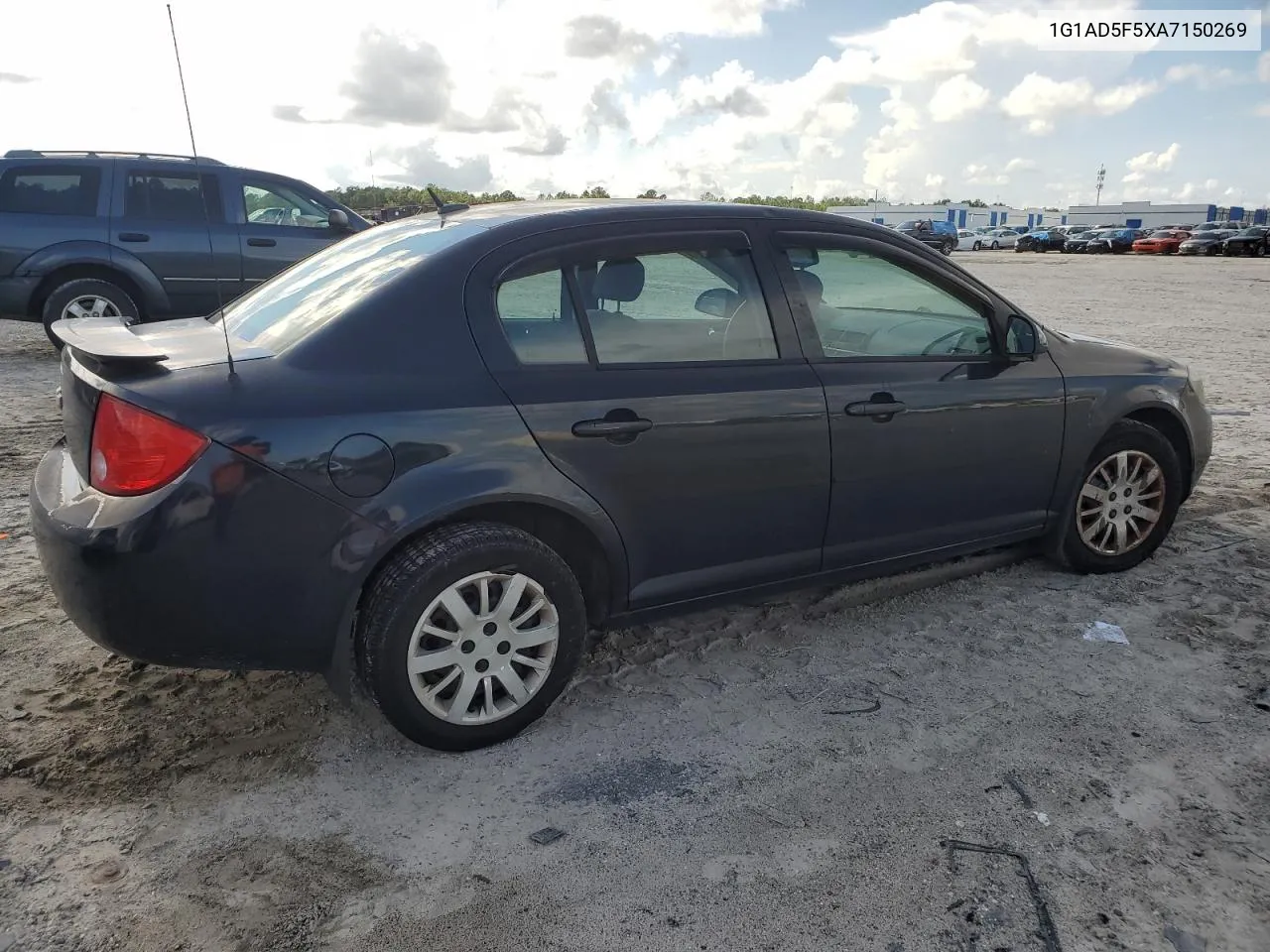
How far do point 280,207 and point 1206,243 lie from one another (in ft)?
139

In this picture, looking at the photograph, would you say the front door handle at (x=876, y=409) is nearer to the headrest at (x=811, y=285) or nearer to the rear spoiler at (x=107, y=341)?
the headrest at (x=811, y=285)

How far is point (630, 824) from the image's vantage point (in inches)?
107

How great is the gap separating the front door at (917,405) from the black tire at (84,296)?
7524mm

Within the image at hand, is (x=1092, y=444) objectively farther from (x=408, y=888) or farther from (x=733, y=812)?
(x=408, y=888)

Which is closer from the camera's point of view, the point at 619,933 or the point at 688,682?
the point at 619,933

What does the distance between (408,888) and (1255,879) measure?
2154 millimetres

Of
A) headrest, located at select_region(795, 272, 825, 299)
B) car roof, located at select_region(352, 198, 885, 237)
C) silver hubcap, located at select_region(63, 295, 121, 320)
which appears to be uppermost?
car roof, located at select_region(352, 198, 885, 237)

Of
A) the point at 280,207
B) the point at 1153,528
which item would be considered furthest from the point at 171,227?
the point at 1153,528

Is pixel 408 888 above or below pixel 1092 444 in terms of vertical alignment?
below

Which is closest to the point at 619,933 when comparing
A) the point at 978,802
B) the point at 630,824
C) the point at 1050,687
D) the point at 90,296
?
the point at 630,824

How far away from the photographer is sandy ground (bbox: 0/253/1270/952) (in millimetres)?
2352

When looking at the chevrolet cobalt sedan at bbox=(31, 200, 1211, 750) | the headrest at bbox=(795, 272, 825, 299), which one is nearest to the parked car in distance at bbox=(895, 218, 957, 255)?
the chevrolet cobalt sedan at bbox=(31, 200, 1211, 750)

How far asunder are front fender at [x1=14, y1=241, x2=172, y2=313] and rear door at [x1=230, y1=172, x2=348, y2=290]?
85 cm

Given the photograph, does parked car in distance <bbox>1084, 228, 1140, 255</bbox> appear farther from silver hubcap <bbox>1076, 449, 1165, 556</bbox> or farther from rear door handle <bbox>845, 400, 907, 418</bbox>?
rear door handle <bbox>845, 400, 907, 418</bbox>
